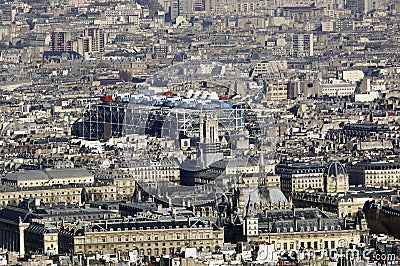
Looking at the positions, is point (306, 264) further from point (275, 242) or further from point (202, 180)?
point (202, 180)

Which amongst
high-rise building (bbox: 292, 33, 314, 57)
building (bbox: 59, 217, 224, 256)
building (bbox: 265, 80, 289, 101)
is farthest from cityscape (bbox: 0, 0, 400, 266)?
high-rise building (bbox: 292, 33, 314, 57)

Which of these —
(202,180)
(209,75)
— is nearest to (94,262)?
(202,180)

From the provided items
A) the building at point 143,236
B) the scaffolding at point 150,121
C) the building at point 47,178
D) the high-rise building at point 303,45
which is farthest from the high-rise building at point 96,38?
the building at point 143,236

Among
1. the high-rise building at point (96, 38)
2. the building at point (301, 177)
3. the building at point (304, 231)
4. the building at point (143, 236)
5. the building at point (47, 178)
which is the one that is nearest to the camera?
the building at point (143, 236)

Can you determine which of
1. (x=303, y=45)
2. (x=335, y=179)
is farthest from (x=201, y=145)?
(x=303, y=45)

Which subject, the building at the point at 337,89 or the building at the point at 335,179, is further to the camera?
the building at the point at 337,89

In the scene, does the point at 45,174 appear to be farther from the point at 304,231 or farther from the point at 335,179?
the point at 304,231

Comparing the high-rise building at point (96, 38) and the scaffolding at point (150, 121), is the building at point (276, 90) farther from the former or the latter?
the high-rise building at point (96, 38)

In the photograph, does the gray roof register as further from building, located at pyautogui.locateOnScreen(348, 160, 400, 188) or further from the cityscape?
building, located at pyautogui.locateOnScreen(348, 160, 400, 188)
